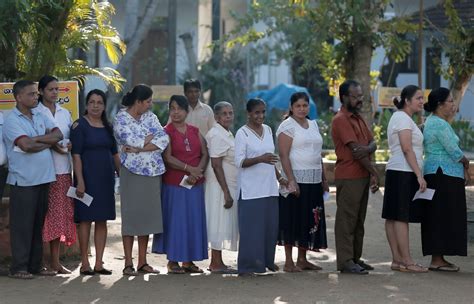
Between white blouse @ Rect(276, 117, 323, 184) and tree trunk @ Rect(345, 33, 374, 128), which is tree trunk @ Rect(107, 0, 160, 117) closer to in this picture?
tree trunk @ Rect(345, 33, 374, 128)

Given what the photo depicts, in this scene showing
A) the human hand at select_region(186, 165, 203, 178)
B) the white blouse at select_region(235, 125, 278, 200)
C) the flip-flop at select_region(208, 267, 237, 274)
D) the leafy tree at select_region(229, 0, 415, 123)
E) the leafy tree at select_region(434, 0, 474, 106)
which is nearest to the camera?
the white blouse at select_region(235, 125, 278, 200)

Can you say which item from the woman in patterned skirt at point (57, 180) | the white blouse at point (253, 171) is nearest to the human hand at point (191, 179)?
the white blouse at point (253, 171)

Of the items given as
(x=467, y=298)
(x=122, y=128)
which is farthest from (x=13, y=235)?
(x=467, y=298)

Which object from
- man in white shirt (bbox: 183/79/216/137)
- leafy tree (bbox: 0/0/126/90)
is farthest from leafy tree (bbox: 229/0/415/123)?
man in white shirt (bbox: 183/79/216/137)

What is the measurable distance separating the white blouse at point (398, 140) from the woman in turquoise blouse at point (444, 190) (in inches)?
5.9

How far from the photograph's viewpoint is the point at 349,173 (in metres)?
9.48

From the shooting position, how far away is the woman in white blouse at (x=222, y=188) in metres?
9.59

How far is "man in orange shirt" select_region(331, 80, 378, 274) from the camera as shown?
9.47 m

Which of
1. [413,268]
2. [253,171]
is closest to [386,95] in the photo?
[413,268]

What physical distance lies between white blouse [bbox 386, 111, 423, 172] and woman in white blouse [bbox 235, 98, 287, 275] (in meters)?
1.16

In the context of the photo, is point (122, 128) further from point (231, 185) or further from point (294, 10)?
point (294, 10)

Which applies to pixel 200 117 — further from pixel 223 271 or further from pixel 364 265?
pixel 364 265

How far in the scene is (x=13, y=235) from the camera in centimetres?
920

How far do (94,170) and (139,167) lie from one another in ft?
1.39
